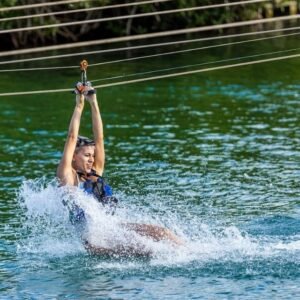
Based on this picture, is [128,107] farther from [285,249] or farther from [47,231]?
[285,249]

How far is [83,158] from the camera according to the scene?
1292 centimetres

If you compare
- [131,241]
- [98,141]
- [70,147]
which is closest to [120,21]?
[98,141]

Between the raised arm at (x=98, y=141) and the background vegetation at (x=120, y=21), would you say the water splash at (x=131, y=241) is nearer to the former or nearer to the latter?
the raised arm at (x=98, y=141)

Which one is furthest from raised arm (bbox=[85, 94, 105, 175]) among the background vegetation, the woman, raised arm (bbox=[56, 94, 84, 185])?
the background vegetation

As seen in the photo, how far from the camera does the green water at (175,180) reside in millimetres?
12523

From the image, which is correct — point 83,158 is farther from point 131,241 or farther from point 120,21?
point 120,21

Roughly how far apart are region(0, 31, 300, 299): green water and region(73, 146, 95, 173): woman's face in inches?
15.0

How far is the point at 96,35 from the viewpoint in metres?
34.0

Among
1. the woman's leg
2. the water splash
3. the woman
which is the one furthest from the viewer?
the woman's leg

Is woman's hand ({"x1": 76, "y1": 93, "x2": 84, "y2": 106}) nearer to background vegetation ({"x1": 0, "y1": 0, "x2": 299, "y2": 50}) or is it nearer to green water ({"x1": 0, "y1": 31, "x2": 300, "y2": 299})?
green water ({"x1": 0, "y1": 31, "x2": 300, "y2": 299})

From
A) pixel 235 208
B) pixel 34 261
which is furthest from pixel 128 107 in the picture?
pixel 34 261

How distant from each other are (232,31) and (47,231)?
18.0m

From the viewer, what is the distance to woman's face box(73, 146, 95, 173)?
12.9m

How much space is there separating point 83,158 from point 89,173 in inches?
7.3
